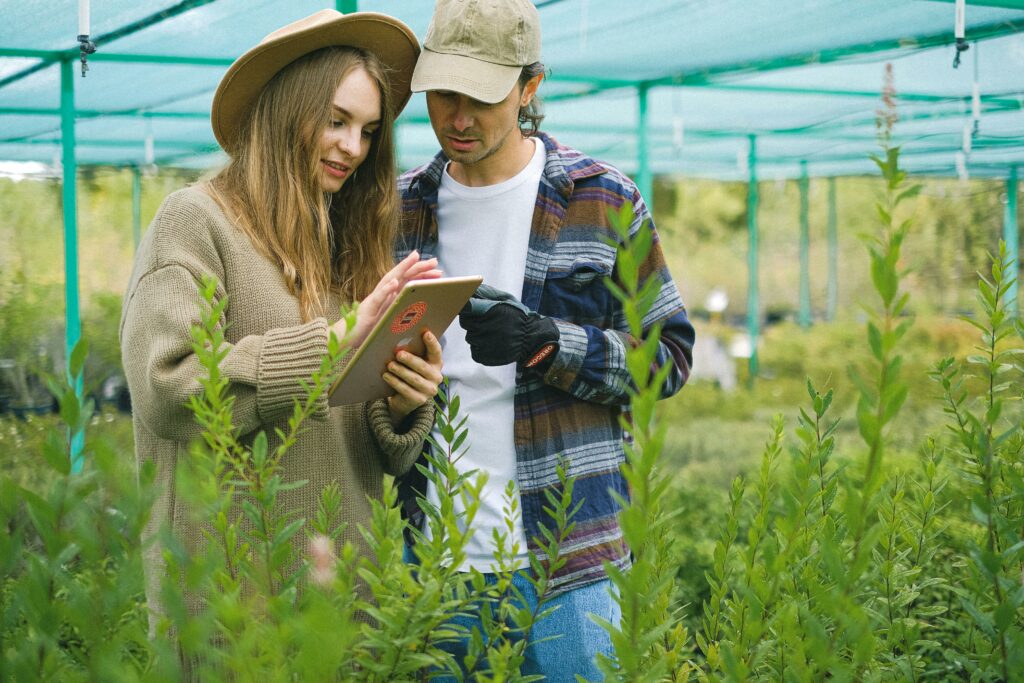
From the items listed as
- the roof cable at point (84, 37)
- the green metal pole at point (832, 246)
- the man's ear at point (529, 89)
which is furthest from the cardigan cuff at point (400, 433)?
the green metal pole at point (832, 246)

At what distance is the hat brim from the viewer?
2.17 m

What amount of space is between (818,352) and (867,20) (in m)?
9.36

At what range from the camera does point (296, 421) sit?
1.31m

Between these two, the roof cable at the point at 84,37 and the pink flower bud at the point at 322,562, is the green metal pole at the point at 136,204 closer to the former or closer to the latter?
the roof cable at the point at 84,37

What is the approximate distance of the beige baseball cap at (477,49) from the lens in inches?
86.3

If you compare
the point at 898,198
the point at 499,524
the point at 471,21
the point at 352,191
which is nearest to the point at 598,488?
the point at 499,524

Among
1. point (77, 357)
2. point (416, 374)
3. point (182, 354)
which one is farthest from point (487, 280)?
point (77, 357)

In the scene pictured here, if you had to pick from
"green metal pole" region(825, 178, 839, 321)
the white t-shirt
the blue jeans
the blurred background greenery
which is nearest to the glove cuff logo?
the white t-shirt

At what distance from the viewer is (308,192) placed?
2084 mm

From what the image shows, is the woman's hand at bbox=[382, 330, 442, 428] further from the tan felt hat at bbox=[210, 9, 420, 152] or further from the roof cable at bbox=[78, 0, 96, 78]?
the roof cable at bbox=[78, 0, 96, 78]

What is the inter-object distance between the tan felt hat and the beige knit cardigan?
0.28 metres

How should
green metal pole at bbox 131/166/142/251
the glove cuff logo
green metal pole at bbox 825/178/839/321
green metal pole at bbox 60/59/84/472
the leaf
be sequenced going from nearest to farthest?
the leaf, the glove cuff logo, green metal pole at bbox 60/59/84/472, green metal pole at bbox 131/166/142/251, green metal pole at bbox 825/178/839/321

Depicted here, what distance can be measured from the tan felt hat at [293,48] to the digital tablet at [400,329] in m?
0.61

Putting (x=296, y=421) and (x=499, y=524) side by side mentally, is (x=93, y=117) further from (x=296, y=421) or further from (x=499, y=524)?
(x=296, y=421)
